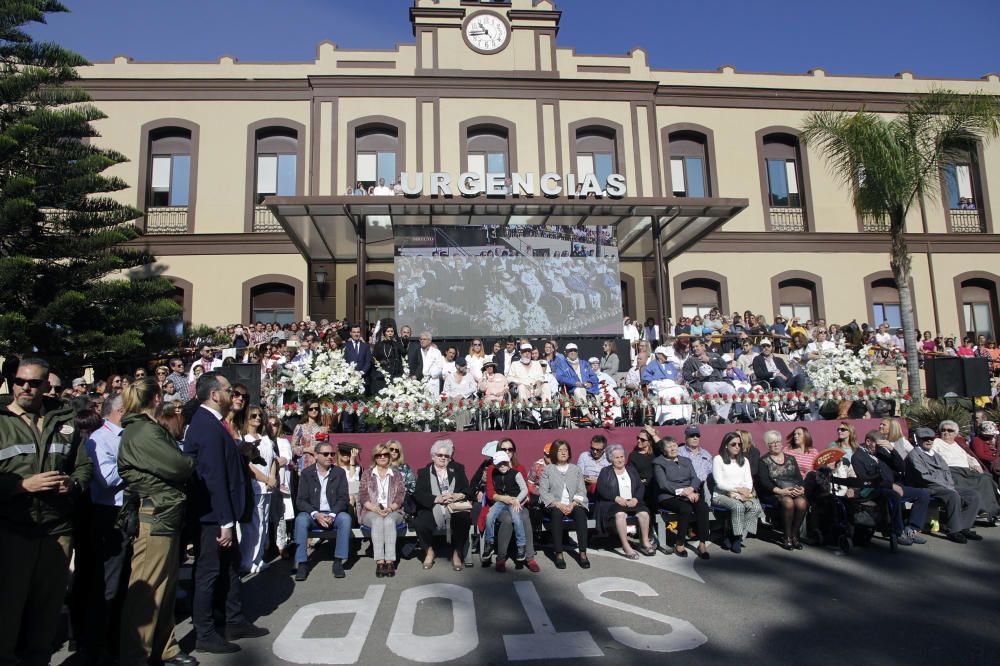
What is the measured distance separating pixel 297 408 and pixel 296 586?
13.1 feet

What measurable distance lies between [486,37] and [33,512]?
816 inches

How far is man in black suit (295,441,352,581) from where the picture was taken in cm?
698

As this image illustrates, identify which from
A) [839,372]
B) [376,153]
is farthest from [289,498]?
[376,153]

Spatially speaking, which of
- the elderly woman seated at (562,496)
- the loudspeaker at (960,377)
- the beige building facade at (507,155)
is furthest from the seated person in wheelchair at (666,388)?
the beige building facade at (507,155)

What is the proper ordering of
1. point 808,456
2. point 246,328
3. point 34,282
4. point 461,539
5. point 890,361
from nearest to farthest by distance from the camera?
point 461,539
point 808,456
point 34,282
point 890,361
point 246,328

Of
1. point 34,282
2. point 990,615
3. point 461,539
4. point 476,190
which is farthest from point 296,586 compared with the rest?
point 34,282

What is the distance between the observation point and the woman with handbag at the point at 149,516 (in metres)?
4.23

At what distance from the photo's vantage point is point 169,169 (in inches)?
818

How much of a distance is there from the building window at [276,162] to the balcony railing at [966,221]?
22.0 m

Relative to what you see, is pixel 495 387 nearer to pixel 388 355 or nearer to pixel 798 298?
pixel 388 355

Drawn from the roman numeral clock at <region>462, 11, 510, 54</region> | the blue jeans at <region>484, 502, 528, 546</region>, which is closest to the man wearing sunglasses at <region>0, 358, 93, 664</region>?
the blue jeans at <region>484, 502, 528, 546</region>

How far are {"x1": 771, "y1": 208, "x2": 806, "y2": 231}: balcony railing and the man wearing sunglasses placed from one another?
2190 centimetres

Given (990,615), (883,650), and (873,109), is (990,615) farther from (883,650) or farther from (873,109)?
(873,109)

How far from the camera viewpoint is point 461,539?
285 inches
